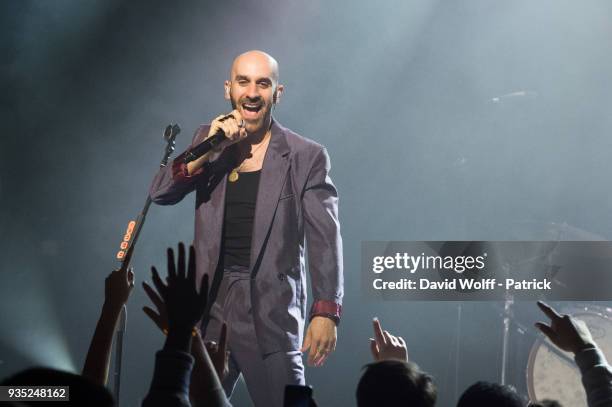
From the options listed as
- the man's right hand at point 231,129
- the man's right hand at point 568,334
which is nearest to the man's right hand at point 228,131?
the man's right hand at point 231,129

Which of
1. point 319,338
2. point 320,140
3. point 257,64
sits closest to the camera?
point 319,338

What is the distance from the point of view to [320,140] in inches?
198

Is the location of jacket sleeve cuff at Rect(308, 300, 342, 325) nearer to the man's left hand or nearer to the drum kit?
the man's left hand

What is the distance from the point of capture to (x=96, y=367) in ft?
7.20

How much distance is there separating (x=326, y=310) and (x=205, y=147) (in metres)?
1.07

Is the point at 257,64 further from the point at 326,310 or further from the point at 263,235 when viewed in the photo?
the point at 326,310

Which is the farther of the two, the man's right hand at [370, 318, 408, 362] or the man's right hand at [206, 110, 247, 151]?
the man's right hand at [206, 110, 247, 151]

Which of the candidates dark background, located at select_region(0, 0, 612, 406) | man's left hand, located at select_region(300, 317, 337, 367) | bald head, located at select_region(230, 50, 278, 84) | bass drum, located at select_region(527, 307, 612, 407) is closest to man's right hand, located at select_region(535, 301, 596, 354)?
man's left hand, located at select_region(300, 317, 337, 367)

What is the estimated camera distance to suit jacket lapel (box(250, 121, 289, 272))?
13.2 ft

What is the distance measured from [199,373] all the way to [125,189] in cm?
332

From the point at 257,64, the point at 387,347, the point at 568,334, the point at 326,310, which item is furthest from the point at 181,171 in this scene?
the point at 568,334

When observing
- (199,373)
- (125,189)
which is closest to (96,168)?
(125,189)

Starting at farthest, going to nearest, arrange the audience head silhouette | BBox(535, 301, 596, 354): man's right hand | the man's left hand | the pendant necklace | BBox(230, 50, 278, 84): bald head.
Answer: BBox(230, 50, 278, 84): bald head < the pendant necklace < the man's left hand < BBox(535, 301, 596, 354): man's right hand < the audience head silhouette

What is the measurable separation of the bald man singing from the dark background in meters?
0.76
